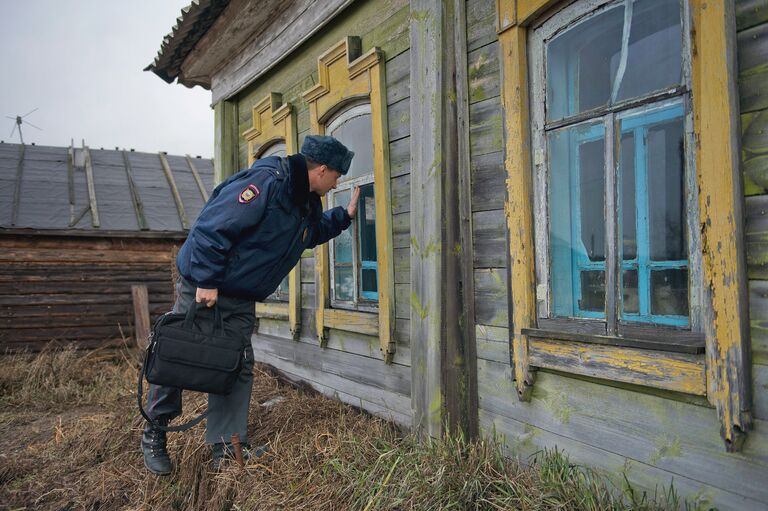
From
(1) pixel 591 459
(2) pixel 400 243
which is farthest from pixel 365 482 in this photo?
(2) pixel 400 243

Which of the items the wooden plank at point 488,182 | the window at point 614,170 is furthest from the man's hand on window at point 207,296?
the window at point 614,170

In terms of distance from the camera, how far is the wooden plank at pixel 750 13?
6.24 feet

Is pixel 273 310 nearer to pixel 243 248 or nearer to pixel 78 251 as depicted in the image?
pixel 243 248

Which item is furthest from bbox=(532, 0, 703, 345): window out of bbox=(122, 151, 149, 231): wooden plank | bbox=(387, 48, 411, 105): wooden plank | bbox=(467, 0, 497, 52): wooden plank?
bbox=(122, 151, 149, 231): wooden plank

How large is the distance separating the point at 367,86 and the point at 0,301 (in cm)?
814

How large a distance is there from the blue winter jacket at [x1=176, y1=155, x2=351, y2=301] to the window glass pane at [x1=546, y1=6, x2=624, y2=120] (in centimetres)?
150

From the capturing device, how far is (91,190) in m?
11.4

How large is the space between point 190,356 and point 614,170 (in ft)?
7.84

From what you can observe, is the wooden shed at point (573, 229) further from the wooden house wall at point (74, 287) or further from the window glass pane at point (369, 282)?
the wooden house wall at point (74, 287)

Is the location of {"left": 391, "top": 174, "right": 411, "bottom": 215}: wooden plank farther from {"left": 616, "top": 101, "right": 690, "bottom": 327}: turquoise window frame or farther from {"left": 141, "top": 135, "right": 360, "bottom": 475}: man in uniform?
{"left": 616, "top": 101, "right": 690, "bottom": 327}: turquoise window frame

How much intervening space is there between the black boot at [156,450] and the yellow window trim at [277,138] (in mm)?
1777

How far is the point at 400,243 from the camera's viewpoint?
3768mm

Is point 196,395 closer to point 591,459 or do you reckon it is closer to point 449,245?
point 449,245

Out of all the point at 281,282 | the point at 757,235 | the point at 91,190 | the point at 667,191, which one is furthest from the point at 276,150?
the point at 91,190
